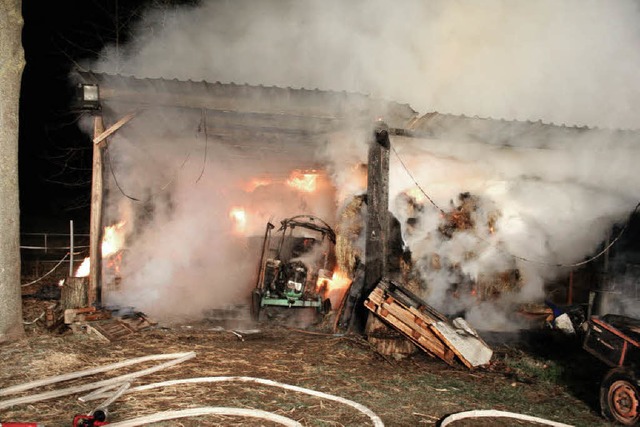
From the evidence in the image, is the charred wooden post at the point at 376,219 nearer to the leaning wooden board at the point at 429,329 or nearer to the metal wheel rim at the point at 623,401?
the leaning wooden board at the point at 429,329

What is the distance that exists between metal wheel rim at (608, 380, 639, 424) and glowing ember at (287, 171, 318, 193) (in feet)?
36.2

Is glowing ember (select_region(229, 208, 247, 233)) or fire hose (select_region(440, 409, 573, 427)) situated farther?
glowing ember (select_region(229, 208, 247, 233))

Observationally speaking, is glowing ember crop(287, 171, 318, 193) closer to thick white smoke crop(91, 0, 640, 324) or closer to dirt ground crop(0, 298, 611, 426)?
thick white smoke crop(91, 0, 640, 324)

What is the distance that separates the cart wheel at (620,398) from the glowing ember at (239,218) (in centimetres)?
1285

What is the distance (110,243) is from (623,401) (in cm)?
1129

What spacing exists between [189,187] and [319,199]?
4.37 metres

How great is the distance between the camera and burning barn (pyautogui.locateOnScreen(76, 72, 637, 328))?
861cm

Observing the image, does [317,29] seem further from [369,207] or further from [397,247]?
[397,247]

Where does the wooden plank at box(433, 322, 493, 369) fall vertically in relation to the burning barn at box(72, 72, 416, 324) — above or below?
below

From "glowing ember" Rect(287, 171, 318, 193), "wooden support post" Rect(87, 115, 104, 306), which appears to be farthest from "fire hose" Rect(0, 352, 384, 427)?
"glowing ember" Rect(287, 171, 318, 193)

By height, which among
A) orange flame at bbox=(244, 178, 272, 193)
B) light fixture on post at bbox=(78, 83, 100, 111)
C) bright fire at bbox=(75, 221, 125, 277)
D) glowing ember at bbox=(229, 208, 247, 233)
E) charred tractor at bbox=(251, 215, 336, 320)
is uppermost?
light fixture on post at bbox=(78, 83, 100, 111)

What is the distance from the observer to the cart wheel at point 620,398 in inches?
209

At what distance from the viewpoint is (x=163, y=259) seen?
13031mm

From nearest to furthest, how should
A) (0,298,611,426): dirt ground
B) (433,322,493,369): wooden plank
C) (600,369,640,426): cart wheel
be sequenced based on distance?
(0,298,611,426): dirt ground
(600,369,640,426): cart wheel
(433,322,493,369): wooden plank
